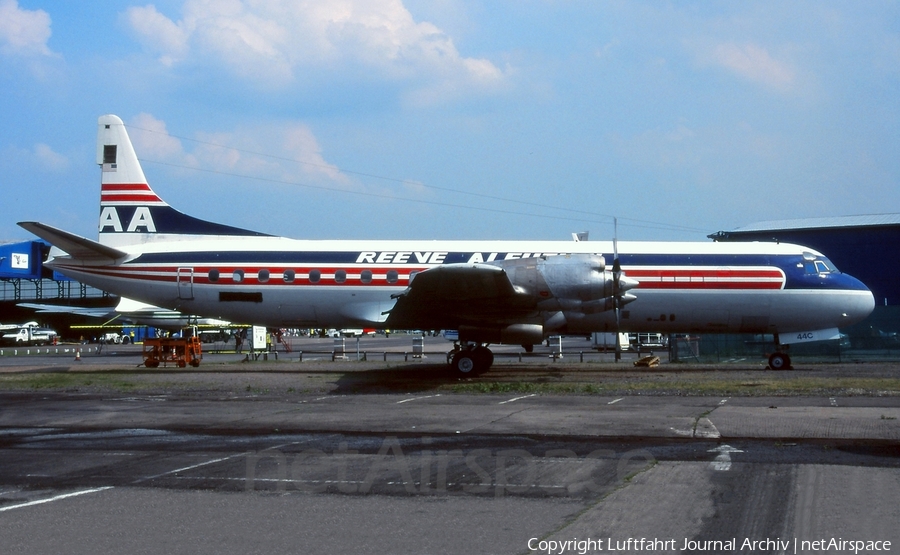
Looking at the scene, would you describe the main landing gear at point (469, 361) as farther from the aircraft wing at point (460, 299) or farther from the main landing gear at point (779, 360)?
the main landing gear at point (779, 360)

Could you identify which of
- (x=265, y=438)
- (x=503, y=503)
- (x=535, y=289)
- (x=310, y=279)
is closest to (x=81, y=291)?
(x=310, y=279)

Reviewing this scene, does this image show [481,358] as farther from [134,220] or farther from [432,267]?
[134,220]

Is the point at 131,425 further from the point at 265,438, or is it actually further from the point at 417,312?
the point at 417,312

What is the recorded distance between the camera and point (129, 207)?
25172 mm

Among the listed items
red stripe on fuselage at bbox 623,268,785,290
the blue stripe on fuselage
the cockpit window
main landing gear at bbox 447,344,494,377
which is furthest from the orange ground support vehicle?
the cockpit window

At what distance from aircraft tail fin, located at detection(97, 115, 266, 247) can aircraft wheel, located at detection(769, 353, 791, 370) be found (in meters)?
16.8

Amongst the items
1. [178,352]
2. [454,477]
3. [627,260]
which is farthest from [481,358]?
[454,477]

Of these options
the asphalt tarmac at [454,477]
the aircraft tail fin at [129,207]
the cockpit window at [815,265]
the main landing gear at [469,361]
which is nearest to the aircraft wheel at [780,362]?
the cockpit window at [815,265]

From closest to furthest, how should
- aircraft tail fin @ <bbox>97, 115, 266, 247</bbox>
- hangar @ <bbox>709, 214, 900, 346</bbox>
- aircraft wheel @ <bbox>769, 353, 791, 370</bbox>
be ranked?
aircraft wheel @ <bbox>769, 353, 791, 370</bbox>, aircraft tail fin @ <bbox>97, 115, 266, 247</bbox>, hangar @ <bbox>709, 214, 900, 346</bbox>

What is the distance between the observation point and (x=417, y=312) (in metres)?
21.6

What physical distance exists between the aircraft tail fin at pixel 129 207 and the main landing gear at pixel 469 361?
319 inches

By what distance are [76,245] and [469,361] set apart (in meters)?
11.9

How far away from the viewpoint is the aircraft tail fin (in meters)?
25.1

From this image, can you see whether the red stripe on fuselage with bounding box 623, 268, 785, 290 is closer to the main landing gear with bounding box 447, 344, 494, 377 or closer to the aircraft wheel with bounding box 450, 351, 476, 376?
the main landing gear with bounding box 447, 344, 494, 377
